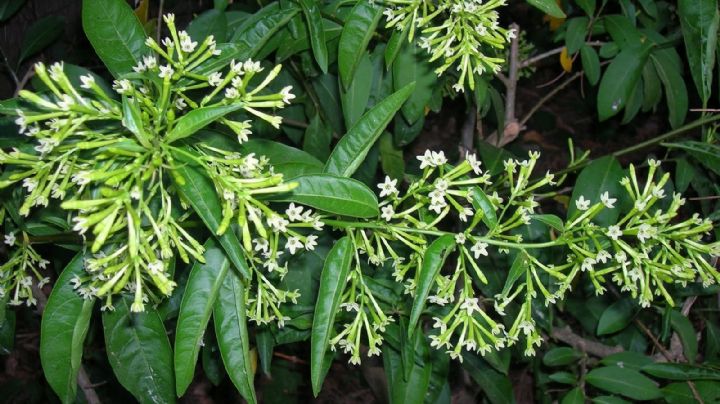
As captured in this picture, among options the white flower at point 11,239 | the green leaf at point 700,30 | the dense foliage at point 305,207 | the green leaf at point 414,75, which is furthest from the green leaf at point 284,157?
the green leaf at point 700,30

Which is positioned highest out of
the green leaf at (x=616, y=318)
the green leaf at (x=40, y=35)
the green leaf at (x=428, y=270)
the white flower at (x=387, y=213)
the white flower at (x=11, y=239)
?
the green leaf at (x=40, y=35)

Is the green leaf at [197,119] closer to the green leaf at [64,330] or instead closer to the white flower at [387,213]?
the white flower at [387,213]

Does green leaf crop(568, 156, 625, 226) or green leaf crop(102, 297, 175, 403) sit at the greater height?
green leaf crop(102, 297, 175, 403)

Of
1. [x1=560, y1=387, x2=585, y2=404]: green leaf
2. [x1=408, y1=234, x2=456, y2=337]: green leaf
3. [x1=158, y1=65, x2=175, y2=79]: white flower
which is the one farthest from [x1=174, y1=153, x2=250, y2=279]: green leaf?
[x1=560, y1=387, x2=585, y2=404]: green leaf

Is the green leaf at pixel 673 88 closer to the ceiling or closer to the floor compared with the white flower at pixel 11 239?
closer to the floor

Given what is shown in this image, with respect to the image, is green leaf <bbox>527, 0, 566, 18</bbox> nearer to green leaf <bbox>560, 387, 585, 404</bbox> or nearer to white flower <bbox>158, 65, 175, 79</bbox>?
white flower <bbox>158, 65, 175, 79</bbox>

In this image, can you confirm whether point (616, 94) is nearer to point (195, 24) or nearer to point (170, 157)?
point (195, 24)

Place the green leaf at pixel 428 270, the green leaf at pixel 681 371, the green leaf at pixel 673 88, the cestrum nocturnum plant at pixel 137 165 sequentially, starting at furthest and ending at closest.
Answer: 1. the green leaf at pixel 673 88
2. the green leaf at pixel 681 371
3. the green leaf at pixel 428 270
4. the cestrum nocturnum plant at pixel 137 165
